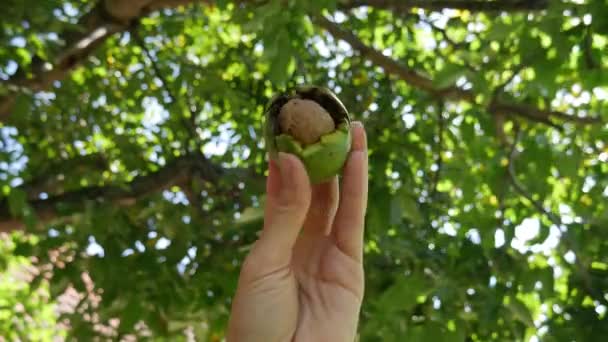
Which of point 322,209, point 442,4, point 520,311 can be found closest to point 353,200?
point 322,209

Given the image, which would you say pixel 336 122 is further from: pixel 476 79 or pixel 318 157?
pixel 476 79

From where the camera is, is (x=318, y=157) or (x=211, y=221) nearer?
(x=318, y=157)

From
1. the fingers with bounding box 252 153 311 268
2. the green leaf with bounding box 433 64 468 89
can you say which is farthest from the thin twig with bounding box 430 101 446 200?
the fingers with bounding box 252 153 311 268

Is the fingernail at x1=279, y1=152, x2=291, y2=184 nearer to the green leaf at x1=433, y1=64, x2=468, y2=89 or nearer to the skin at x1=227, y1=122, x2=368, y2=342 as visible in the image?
the skin at x1=227, y1=122, x2=368, y2=342

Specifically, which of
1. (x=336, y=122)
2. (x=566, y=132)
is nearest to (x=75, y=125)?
(x=566, y=132)

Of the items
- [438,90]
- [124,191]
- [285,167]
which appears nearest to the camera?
[285,167]

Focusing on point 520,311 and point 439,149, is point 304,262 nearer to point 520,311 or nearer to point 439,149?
point 520,311
